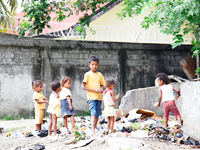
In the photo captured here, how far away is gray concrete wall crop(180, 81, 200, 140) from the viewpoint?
11.2ft

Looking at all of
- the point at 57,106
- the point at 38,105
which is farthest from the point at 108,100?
the point at 38,105

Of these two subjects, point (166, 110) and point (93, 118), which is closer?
point (93, 118)

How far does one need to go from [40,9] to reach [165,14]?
4.29m

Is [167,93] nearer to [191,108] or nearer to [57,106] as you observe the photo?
[191,108]

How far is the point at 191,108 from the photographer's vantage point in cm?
354

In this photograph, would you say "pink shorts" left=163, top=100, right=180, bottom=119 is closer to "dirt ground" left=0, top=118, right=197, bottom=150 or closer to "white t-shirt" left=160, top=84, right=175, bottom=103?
"white t-shirt" left=160, top=84, right=175, bottom=103

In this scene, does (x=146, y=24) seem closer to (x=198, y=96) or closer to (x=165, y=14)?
(x=165, y=14)

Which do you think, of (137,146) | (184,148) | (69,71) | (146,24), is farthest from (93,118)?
(69,71)

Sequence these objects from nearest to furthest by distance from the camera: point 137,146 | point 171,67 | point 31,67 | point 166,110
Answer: point 137,146 < point 166,110 < point 31,67 < point 171,67

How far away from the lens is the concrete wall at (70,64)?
7.01 meters

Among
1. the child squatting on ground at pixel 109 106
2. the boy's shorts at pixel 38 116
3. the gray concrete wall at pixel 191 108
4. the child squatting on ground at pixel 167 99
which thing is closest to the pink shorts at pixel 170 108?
the child squatting on ground at pixel 167 99

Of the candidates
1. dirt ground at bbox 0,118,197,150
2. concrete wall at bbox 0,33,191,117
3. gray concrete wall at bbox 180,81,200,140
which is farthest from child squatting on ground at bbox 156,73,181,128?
concrete wall at bbox 0,33,191,117

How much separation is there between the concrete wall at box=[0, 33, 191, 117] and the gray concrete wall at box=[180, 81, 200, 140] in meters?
4.32

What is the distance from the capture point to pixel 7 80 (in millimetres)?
6980
